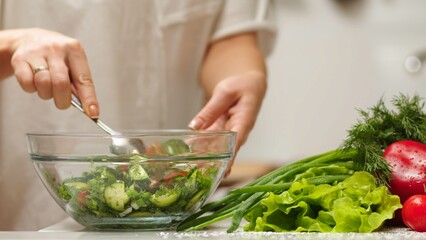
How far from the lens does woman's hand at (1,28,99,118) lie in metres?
1.09

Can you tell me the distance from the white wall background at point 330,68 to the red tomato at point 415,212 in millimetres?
2355

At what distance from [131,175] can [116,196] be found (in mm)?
32

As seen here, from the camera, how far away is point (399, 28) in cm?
331

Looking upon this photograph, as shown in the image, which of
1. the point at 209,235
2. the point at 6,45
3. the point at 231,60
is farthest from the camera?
the point at 231,60

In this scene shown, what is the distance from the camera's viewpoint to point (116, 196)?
977 mm

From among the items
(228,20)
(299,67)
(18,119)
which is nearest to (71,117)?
(18,119)

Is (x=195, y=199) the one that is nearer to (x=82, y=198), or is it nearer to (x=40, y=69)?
(x=82, y=198)

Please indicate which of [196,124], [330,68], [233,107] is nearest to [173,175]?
[196,124]

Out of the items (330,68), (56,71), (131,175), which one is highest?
(56,71)

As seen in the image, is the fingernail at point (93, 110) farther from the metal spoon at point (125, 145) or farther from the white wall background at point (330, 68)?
the white wall background at point (330, 68)

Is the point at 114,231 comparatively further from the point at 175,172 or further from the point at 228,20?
the point at 228,20

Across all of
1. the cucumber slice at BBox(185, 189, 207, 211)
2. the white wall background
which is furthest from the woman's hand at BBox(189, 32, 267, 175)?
the white wall background

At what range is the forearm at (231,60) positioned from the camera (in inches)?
61.3

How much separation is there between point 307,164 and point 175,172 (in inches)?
7.9
